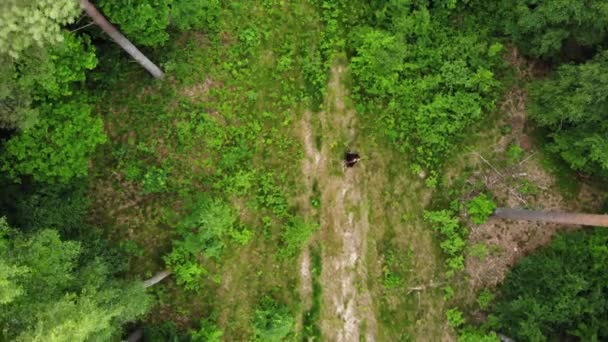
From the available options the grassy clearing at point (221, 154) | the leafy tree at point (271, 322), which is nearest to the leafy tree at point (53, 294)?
the grassy clearing at point (221, 154)

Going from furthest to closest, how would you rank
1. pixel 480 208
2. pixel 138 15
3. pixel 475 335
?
1. pixel 480 208
2. pixel 475 335
3. pixel 138 15

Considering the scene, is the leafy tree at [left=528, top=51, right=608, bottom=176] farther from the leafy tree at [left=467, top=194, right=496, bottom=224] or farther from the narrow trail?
the narrow trail

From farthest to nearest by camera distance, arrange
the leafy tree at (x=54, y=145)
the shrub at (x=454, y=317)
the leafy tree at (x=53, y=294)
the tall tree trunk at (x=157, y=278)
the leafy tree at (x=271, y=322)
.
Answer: the shrub at (x=454, y=317), the leafy tree at (x=271, y=322), the tall tree trunk at (x=157, y=278), the leafy tree at (x=54, y=145), the leafy tree at (x=53, y=294)

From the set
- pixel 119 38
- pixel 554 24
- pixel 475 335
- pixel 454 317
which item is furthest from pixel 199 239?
pixel 554 24

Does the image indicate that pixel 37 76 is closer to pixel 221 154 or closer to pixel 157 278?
pixel 221 154

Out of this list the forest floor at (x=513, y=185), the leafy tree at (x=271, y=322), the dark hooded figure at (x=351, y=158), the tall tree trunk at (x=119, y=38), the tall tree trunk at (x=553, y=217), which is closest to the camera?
the tall tree trunk at (x=119, y=38)

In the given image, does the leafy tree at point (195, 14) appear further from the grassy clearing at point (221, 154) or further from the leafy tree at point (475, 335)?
the leafy tree at point (475, 335)
